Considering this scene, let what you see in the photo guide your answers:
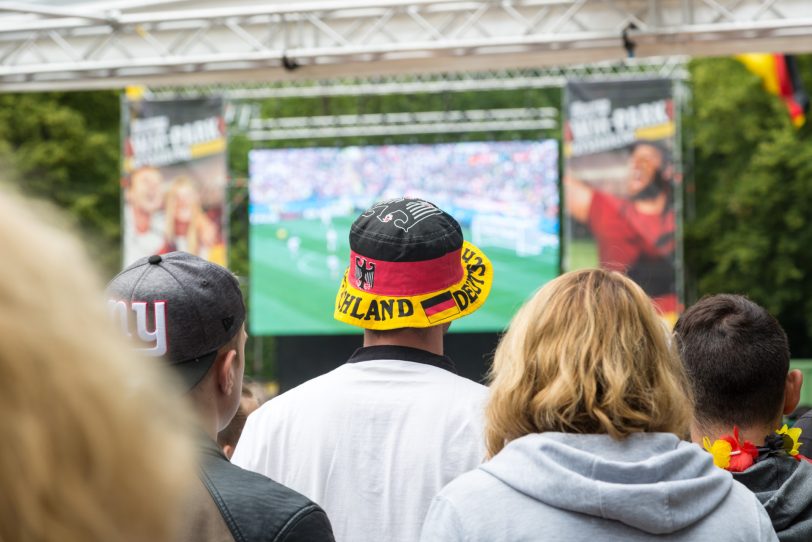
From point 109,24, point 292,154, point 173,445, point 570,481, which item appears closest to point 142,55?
point 109,24

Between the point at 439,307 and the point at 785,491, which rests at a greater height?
the point at 439,307

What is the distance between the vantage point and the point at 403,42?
7.84 metres

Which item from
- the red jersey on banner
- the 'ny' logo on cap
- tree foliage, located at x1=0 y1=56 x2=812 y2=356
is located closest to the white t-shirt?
the 'ny' logo on cap

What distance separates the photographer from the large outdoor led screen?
516 inches

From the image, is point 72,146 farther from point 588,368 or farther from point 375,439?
point 588,368

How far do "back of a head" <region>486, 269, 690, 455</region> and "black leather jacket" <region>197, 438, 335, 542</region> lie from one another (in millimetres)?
394

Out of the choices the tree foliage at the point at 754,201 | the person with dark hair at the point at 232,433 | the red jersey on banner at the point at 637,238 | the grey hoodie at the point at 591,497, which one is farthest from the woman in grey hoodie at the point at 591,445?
the tree foliage at the point at 754,201

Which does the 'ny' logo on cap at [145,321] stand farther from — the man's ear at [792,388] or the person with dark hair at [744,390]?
the man's ear at [792,388]

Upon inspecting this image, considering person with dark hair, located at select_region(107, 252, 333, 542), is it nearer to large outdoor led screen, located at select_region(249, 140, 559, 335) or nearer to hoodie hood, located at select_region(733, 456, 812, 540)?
hoodie hood, located at select_region(733, 456, 812, 540)

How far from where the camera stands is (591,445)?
1649mm

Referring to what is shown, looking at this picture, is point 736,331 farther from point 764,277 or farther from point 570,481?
point 764,277

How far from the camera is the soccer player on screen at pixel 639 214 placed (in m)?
12.6

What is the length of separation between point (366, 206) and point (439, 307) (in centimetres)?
1194

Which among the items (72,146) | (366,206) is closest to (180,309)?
(366,206)
